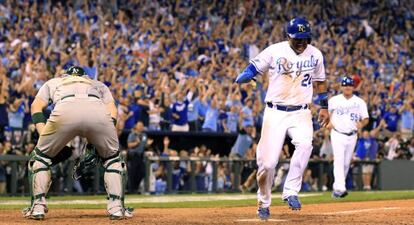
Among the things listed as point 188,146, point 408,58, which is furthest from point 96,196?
point 408,58

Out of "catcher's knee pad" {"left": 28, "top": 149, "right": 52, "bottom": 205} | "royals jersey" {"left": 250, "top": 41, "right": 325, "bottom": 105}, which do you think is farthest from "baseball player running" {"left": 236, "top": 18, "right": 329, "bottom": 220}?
"catcher's knee pad" {"left": 28, "top": 149, "right": 52, "bottom": 205}

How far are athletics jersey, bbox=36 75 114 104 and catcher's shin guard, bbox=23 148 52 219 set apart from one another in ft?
2.14

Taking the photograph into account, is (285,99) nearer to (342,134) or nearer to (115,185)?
(115,185)

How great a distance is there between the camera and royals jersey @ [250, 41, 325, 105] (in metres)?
11.1

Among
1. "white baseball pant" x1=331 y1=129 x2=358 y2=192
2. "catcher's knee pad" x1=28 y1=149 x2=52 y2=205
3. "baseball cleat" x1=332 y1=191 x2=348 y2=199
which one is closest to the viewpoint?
"catcher's knee pad" x1=28 y1=149 x2=52 y2=205

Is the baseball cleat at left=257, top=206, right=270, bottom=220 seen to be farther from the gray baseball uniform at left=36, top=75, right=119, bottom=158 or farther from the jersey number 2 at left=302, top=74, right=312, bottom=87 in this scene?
the gray baseball uniform at left=36, top=75, right=119, bottom=158

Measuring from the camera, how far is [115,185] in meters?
10.7

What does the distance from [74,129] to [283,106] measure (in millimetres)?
2470

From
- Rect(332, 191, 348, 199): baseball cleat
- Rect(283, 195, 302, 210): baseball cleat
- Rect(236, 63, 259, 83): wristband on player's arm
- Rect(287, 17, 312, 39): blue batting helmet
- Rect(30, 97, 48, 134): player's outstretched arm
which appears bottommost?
Rect(332, 191, 348, 199): baseball cleat

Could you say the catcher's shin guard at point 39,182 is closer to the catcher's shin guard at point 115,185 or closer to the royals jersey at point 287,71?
the catcher's shin guard at point 115,185

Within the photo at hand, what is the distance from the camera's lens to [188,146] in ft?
76.4

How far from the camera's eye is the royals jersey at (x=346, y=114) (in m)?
17.3

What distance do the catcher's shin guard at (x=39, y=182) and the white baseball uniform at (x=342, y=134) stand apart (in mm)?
7715

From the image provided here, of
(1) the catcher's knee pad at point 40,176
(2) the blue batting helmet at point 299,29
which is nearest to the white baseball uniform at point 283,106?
(2) the blue batting helmet at point 299,29
